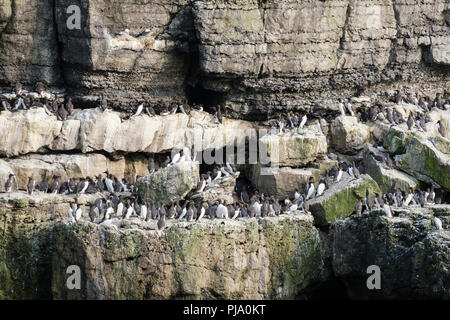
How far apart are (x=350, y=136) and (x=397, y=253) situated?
6.66 meters

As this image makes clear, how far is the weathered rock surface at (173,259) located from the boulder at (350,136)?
5404 millimetres

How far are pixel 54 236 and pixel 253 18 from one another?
8.93 meters

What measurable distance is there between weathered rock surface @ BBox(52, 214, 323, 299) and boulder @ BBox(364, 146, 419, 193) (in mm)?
4063

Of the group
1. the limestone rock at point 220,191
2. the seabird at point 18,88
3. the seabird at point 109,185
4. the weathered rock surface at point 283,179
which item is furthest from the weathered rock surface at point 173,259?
the seabird at point 18,88

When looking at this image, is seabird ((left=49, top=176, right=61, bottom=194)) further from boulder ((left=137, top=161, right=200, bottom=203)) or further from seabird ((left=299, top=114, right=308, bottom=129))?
seabird ((left=299, top=114, right=308, bottom=129))

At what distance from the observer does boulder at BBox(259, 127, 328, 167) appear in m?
35.5

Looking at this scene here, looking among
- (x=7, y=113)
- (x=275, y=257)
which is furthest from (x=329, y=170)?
(x=7, y=113)

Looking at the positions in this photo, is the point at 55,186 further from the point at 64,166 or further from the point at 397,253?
the point at 397,253

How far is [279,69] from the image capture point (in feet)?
121

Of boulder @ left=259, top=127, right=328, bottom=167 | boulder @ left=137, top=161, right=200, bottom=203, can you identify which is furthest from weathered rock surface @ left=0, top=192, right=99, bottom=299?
boulder @ left=259, top=127, right=328, bottom=167

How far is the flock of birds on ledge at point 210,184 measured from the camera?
107 feet

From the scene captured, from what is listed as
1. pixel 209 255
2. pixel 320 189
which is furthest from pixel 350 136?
pixel 209 255

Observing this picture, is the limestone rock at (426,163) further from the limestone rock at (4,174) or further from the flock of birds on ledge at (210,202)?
the limestone rock at (4,174)

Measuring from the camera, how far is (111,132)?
3588cm
